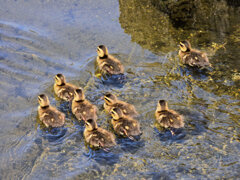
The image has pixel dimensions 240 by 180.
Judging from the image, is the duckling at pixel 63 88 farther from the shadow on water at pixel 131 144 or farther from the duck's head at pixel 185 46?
the duck's head at pixel 185 46

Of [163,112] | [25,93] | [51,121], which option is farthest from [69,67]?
[163,112]

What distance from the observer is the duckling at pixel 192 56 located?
6367mm

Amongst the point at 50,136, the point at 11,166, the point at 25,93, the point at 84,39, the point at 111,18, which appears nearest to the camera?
the point at 11,166

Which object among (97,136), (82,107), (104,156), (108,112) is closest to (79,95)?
(82,107)

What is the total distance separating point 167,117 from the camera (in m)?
5.34

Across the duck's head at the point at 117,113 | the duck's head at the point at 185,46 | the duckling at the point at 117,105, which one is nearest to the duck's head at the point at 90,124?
the duck's head at the point at 117,113

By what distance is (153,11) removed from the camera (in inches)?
311

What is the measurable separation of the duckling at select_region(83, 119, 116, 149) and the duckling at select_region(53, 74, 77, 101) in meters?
1.00

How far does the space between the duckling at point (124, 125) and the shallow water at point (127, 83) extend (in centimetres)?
14

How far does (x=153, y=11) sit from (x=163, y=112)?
3.27m

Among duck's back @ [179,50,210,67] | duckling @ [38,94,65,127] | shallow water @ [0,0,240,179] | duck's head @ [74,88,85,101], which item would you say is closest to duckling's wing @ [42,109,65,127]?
duckling @ [38,94,65,127]

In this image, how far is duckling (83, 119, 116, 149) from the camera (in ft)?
16.7

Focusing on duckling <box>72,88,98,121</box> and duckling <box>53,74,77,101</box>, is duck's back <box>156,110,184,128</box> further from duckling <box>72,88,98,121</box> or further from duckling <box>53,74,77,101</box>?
duckling <box>53,74,77,101</box>

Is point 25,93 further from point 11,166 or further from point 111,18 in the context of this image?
point 111,18
